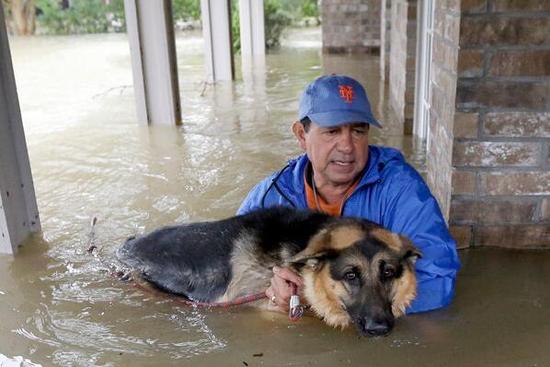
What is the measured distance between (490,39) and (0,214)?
3855mm

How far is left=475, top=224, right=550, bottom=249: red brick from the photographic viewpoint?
4176 mm

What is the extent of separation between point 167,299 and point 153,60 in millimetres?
6077

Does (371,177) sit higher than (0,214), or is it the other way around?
(371,177)

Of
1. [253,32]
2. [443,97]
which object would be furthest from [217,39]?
[443,97]

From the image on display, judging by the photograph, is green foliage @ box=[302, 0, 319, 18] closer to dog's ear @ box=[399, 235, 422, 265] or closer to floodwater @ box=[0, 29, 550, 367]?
floodwater @ box=[0, 29, 550, 367]

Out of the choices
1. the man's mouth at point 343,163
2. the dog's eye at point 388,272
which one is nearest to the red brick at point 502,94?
the man's mouth at point 343,163

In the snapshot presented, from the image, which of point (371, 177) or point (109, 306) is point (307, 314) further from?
point (109, 306)

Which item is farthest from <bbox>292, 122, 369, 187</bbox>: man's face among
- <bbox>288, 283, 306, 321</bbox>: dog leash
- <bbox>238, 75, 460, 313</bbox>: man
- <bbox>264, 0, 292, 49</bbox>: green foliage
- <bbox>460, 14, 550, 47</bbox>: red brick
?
<bbox>264, 0, 292, 49</bbox>: green foliage

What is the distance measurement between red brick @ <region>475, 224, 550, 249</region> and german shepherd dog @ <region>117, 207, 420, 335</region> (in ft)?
4.83

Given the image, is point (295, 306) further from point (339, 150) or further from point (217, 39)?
point (217, 39)

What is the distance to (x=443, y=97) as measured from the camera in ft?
14.4

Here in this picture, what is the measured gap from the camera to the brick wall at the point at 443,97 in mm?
4039

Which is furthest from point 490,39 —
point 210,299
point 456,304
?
point 210,299

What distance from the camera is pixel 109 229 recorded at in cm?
509
